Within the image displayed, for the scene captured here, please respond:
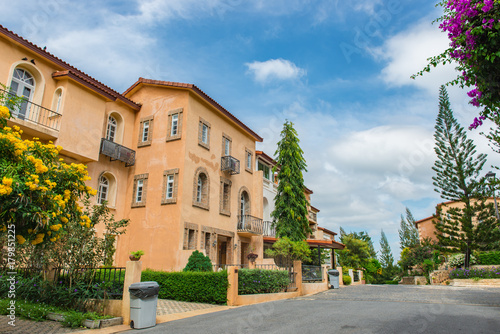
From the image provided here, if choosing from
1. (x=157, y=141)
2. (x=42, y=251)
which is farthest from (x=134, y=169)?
(x=42, y=251)

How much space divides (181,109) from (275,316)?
1345cm

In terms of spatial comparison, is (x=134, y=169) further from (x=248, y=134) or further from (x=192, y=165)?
(x=248, y=134)

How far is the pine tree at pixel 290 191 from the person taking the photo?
76.7 feet

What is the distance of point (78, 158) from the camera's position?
16.7m

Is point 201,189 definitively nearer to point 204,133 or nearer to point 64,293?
point 204,133

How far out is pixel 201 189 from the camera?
20219 mm

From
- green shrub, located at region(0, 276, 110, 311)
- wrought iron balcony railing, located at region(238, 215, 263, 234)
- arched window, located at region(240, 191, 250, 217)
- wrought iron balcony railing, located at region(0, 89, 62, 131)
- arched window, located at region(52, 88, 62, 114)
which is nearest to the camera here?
green shrub, located at region(0, 276, 110, 311)

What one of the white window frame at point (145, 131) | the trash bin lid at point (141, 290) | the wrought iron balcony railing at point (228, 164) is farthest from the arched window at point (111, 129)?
the trash bin lid at point (141, 290)

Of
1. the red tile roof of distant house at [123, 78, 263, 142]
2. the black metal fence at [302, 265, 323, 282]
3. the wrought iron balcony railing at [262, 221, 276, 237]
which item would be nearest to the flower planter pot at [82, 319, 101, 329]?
the black metal fence at [302, 265, 323, 282]

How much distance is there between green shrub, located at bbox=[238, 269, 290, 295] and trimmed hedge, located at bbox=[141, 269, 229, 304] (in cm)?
116

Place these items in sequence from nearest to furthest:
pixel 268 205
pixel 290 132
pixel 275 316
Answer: pixel 275 316, pixel 290 132, pixel 268 205

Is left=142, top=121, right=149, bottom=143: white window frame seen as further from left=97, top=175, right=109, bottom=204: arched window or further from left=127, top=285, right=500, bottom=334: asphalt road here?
left=127, top=285, right=500, bottom=334: asphalt road

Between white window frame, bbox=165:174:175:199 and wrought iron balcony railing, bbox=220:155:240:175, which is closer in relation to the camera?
Result: white window frame, bbox=165:174:175:199

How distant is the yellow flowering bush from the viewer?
5.45 meters
